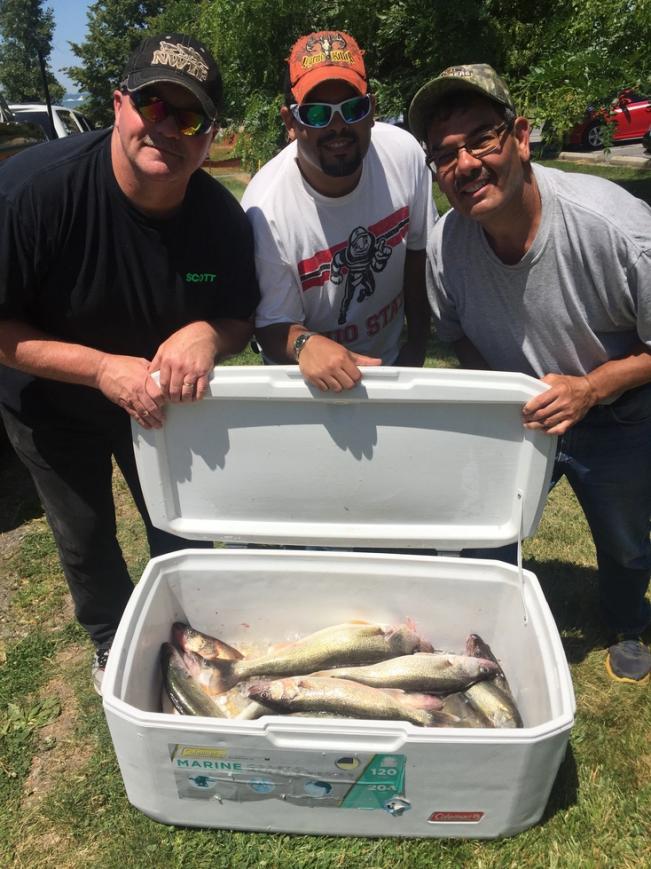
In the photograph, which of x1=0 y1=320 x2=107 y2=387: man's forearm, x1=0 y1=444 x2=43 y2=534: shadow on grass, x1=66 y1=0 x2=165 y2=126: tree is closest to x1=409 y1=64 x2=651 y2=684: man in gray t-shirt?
x1=0 y1=320 x2=107 y2=387: man's forearm

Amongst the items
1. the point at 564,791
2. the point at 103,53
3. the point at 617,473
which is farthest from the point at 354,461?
the point at 103,53

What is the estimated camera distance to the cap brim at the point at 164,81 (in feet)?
6.40

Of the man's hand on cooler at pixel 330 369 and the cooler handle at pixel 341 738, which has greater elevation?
the man's hand on cooler at pixel 330 369

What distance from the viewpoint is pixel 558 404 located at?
2.12m

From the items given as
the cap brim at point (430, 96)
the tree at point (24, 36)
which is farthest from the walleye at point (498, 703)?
the tree at point (24, 36)

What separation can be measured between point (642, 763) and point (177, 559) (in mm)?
1948

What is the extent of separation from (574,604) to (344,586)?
4.72 feet

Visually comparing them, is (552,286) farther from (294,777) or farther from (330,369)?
(294,777)

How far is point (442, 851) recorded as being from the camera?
224cm

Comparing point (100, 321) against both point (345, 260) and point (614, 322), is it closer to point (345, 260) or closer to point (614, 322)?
point (345, 260)

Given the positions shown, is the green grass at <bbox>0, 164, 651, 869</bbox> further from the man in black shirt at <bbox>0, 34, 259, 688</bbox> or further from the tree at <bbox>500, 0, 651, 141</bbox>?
the tree at <bbox>500, 0, 651, 141</bbox>

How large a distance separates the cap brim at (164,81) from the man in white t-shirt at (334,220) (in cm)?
43

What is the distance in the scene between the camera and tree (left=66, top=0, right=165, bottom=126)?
4775 centimetres

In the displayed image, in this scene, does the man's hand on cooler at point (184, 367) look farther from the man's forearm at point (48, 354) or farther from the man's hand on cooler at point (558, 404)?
the man's hand on cooler at point (558, 404)
